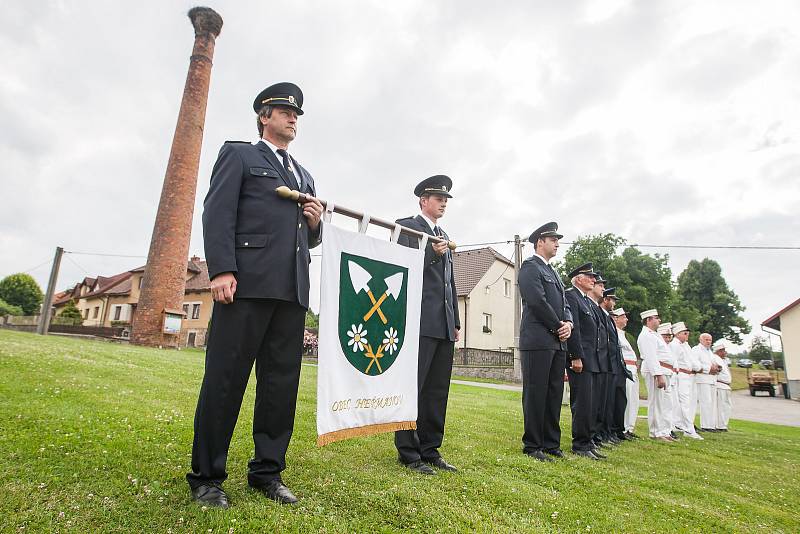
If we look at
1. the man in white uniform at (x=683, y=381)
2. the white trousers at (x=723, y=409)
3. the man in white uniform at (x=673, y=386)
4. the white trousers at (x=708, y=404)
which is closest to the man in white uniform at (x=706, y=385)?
the white trousers at (x=708, y=404)

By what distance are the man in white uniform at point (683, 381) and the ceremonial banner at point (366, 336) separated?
8.41m

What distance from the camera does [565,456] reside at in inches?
212

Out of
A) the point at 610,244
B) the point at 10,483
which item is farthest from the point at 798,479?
the point at 610,244

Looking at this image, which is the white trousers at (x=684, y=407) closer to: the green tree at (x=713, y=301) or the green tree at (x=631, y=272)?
the green tree at (x=631, y=272)

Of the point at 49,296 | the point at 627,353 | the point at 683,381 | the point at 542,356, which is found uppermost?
the point at 49,296

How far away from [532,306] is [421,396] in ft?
6.70

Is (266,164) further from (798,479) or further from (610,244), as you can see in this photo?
(610,244)

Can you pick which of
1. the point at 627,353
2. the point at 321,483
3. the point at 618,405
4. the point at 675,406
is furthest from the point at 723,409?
the point at 321,483

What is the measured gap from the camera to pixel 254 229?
10.1 feet

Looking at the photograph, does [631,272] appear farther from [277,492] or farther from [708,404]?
[277,492]

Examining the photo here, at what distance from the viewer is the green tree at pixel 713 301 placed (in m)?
55.8

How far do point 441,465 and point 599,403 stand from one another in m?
4.04

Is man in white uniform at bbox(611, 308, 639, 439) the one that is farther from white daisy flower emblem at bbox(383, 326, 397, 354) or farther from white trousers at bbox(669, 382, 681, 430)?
white daisy flower emblem at bbox(383, 326, 397, 354)

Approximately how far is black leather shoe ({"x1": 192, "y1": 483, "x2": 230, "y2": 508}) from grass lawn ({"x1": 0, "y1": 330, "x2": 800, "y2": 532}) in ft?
0.21
